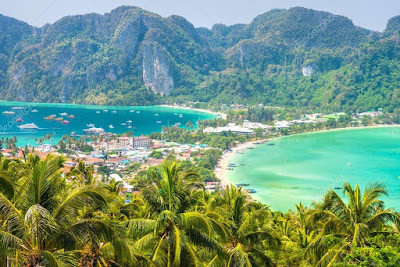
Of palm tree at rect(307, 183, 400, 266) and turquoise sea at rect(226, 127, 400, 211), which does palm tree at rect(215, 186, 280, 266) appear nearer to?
palm tree at rect(307, 183, 400, 266)

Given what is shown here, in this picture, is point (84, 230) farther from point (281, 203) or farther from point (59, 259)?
point (281, 203)

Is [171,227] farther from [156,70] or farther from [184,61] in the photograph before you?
[184,61]

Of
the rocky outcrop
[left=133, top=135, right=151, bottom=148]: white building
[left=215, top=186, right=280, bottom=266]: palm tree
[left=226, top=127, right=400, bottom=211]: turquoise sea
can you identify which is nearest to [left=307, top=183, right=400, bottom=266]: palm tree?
[left=215, top=186, right=280, bottom=266]: palm tree

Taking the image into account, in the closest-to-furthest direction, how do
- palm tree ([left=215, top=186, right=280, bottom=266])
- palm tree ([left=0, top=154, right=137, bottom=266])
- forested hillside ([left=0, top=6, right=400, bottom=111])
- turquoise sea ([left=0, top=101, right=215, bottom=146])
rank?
palm tree ([left=0, top=154, right=137, bottom=266]) < palm tree ([left=215, top=186, right=280, bottom=266]) < turquoise sea ([left=0, top=101, right=215, bottom=146]) < forested hillside ([left=0, top=6, right=400, bottom=111])

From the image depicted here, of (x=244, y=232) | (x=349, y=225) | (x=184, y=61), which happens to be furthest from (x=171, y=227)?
(x=184, y=61)

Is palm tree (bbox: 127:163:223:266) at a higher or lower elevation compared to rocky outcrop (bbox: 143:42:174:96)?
lower

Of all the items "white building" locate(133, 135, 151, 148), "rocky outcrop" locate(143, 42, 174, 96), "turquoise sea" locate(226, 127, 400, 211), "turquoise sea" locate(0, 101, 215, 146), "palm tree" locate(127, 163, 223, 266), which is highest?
"rocky outcrop" locate(143, 42, 174, 96)
